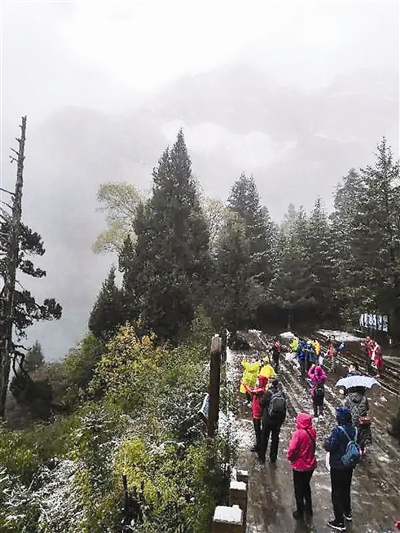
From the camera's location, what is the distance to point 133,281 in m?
24.1

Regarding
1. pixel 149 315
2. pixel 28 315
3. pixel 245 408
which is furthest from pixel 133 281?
pixel 245 408

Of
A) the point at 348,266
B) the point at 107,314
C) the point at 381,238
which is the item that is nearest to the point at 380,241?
the point at 381,238

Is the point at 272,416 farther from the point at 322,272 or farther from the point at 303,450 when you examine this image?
the point at 322,272

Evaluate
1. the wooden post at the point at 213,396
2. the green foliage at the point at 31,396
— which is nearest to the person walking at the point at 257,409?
the wooden post at the point at 213,396

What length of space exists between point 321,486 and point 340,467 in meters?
2.02

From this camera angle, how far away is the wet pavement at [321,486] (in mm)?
6363

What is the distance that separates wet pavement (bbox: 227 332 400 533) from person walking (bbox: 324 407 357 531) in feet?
0.64

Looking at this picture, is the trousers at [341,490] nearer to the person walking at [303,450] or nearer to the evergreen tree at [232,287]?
the person walking at [303,450]

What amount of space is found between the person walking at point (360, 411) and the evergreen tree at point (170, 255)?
45.9 feet

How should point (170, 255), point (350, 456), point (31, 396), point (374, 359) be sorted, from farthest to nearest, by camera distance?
1. point (170, 255)
2. point (31, 396)
3. point (374, 359)
4. point (350, 456)

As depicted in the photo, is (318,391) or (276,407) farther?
(318,391)

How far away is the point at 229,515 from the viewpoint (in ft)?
15.5

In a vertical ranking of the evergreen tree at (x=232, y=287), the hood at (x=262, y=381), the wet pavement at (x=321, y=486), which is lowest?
the wet pavement at (x=321, y=486)

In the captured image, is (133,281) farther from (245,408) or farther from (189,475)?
(189,475)
